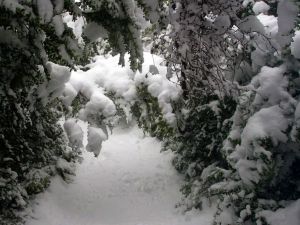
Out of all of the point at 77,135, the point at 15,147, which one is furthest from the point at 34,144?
the point at 77,135

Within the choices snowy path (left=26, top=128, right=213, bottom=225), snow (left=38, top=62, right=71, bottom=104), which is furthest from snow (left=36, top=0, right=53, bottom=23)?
snowy path (left=26, top=128, right=213, bottom=225)

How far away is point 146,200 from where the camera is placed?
644cm

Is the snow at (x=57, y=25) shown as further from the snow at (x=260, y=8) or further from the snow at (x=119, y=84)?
the snow at (x=260, y=8)

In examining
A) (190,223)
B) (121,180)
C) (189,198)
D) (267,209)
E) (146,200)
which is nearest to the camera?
(267,209)

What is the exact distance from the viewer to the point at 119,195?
6.55 m

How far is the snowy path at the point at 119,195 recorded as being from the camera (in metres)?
5.82

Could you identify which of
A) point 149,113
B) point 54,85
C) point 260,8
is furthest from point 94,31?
point 149,113

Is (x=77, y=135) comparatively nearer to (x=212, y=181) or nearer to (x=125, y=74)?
(x=212, y=181)

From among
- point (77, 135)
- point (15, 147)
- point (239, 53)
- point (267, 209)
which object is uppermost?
point (239, 53)

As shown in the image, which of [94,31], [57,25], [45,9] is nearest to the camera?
[45,9]

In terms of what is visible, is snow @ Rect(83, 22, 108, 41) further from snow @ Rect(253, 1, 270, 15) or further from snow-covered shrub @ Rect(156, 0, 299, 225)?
snow @ Rect(253, 1, 270, 15)

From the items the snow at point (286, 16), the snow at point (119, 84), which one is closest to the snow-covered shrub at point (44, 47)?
the snow at point (119, 84)

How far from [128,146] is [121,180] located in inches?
64.5

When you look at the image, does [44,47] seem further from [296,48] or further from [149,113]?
[149,113]
